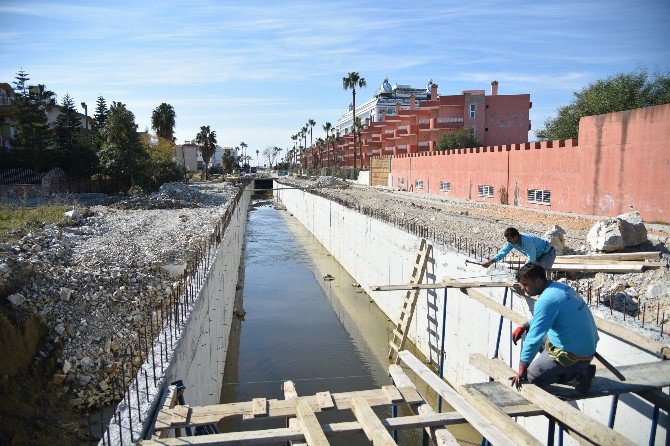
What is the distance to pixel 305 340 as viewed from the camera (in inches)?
662

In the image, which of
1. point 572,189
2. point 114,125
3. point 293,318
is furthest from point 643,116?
point 114,125

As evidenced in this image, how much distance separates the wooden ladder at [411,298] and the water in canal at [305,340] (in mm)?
845

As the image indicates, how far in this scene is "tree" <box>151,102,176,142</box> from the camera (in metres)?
68.1

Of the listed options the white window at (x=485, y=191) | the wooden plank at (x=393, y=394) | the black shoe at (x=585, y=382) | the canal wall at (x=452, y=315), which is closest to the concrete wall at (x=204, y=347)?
the wooden plank at (x=393, y=394)

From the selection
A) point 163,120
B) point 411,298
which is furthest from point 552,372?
point 163,120

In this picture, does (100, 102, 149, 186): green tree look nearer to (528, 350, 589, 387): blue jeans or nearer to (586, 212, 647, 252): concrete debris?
(586, 212, 647, 252): concrete debris

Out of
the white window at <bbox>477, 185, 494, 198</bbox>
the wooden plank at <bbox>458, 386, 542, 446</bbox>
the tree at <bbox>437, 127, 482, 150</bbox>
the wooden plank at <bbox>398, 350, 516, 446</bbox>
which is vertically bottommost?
the wooden plank at <bbox>398, 350, 516, 446</bbox>

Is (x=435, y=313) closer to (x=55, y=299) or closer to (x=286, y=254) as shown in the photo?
(x=55, y=299)

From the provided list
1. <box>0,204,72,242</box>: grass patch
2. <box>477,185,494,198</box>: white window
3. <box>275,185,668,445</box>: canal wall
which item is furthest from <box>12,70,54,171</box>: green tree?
<box>477,185,494,198</box>: white window

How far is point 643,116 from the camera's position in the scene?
17.5 m

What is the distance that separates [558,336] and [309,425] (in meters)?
2.83

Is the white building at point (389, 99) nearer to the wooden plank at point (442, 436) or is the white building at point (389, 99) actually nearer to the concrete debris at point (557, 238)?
the concrete debris at point (557, 238)

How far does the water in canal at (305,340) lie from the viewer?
13070 mm

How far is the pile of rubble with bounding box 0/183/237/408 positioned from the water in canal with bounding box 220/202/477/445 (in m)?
3.15
